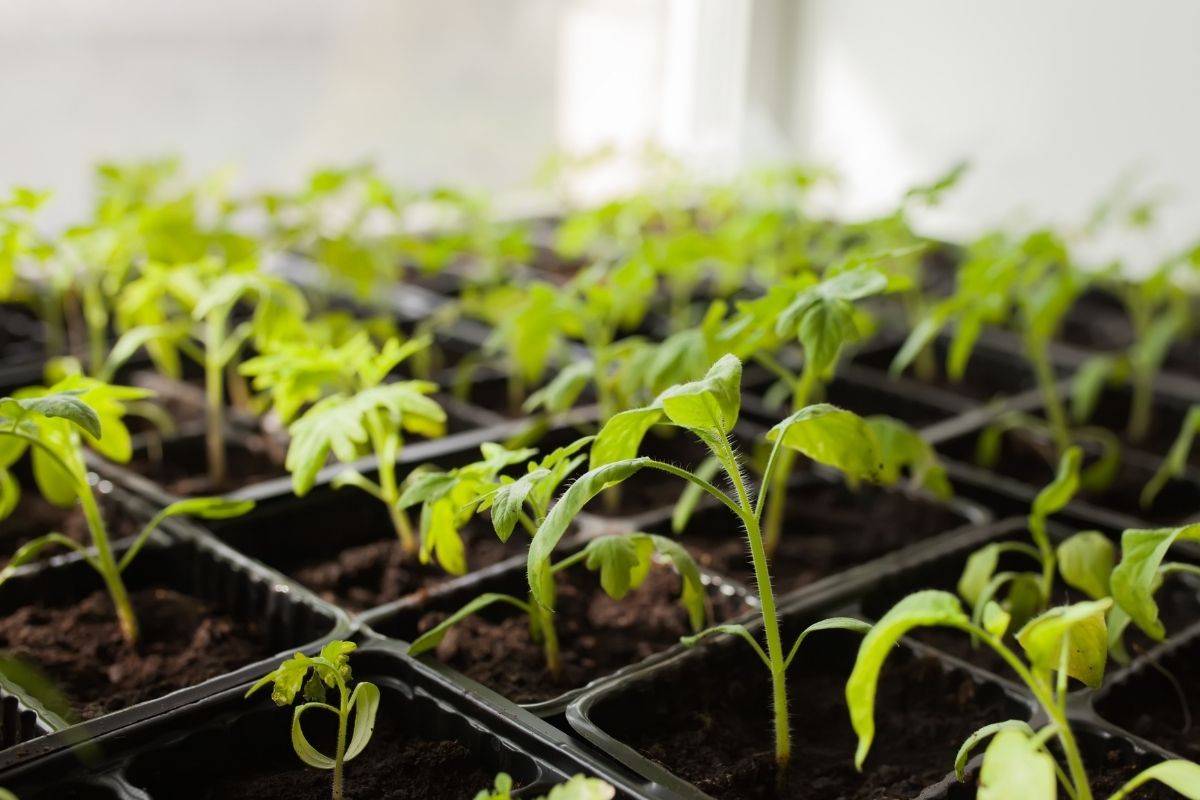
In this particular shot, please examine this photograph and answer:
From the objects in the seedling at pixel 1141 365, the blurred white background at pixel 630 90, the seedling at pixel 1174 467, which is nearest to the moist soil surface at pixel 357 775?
the seedling at pixel 1174 467

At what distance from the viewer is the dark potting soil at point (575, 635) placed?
1147mm

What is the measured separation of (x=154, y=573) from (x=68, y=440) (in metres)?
0.25

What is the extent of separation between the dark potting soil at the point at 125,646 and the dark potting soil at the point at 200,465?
0.30 m

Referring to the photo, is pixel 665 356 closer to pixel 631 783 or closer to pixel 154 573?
pixel 631 783

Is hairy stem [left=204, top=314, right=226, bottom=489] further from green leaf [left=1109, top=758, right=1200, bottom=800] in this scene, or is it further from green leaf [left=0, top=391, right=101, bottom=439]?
green leaf [left=1109, top=758, right=1200, bottom=800]

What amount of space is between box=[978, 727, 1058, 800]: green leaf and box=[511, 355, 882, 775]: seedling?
0.75ft

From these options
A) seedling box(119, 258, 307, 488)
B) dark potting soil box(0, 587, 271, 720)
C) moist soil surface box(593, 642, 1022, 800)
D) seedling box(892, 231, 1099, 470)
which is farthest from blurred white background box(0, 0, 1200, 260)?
moist soil surface box(593, 642, 1022, 800)

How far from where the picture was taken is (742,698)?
1129mm

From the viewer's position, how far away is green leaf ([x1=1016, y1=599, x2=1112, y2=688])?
0.70 meters

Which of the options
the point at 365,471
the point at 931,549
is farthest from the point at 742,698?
the point at 365,471

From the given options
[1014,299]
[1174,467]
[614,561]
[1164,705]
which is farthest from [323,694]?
[1014,299]

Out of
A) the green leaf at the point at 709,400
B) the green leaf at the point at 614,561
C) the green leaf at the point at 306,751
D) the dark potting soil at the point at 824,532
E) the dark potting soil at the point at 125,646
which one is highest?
the green leaf at the point at 709,400

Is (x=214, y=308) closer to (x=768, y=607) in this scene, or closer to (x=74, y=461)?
(x=74, y=461)

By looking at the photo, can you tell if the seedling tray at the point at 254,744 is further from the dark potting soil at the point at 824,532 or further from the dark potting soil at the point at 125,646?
the dark potting soil at the point at 824,532
